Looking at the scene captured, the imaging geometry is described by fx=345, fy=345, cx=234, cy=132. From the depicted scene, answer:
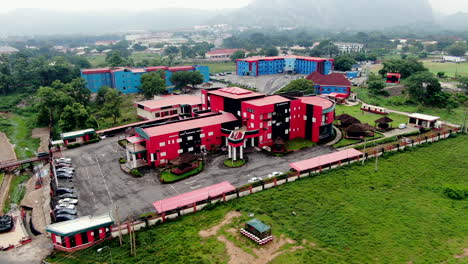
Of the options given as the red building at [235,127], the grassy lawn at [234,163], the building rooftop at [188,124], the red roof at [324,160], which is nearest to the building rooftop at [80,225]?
the red building at [235,127]

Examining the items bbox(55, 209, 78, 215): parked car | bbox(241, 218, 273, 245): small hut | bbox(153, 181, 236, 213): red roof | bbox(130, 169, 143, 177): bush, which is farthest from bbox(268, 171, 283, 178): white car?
bbox(55, 209, 78, 215): parked car

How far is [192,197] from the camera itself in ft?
101

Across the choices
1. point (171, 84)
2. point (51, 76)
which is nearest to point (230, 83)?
point (171, 84)

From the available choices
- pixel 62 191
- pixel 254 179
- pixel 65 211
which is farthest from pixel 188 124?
pixel 65 211

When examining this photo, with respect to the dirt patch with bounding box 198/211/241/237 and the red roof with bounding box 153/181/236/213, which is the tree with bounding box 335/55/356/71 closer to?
the red roof with bounding box 153/181/236/213

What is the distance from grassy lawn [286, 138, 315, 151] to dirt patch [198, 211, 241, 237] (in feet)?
55.8

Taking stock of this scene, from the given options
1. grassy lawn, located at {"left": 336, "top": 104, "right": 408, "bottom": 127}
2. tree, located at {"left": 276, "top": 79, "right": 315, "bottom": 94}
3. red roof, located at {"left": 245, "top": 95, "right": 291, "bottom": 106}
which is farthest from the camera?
tree, located at {"left": 276, "top": 79, "right": 315, "bottom": 94}

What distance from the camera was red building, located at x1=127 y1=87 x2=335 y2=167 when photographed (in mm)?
39844

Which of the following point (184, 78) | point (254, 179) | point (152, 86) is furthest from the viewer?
point (184, 78)

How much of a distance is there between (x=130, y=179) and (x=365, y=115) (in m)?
41.5

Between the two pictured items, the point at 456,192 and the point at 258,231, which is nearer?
the point at 258,231

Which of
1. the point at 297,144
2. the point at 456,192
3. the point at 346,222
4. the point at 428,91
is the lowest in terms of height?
the point at 346,222

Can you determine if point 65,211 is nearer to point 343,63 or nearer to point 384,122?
point 384,122

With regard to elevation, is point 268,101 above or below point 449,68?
above
